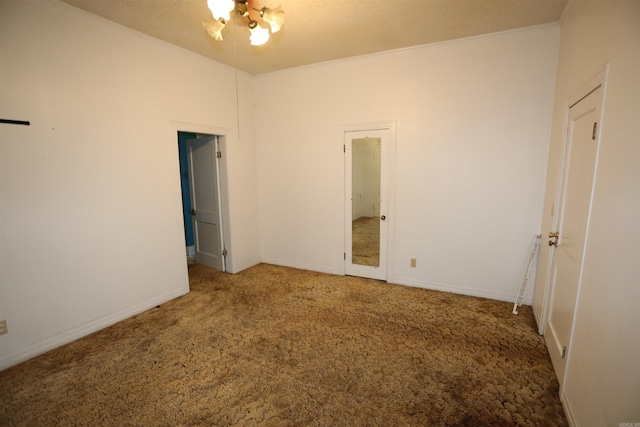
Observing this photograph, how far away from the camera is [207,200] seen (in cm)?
451

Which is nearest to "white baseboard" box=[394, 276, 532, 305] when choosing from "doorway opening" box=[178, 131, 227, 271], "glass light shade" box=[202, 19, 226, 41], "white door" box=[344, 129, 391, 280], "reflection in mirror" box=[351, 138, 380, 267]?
"white door" box=[344, 129, 391, 280]

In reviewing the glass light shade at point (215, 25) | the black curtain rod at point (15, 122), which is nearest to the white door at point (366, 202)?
the glass light shade at point (215, 25)

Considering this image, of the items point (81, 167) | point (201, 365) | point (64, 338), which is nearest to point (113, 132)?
point (81, 167)

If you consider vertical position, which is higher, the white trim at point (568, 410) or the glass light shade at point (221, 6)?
the glass light shade at point (221, 6)

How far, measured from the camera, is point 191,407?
1936 millimetres

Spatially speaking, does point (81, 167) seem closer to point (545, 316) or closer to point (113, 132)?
point (113, 132)

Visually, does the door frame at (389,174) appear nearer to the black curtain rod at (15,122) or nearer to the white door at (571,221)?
the white door at (571,221)

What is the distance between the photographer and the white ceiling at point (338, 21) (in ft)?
8.34

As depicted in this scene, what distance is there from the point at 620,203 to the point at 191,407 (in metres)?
2.66

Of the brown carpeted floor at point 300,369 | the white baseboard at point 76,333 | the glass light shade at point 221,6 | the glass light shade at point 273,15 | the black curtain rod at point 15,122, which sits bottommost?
the brown carpeted floor at point 300,369

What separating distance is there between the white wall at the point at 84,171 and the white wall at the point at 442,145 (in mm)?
1524

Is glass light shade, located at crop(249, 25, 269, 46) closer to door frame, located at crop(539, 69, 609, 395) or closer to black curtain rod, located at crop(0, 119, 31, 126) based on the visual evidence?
black curtain rod, located at crop(0, 119, 31, 126)

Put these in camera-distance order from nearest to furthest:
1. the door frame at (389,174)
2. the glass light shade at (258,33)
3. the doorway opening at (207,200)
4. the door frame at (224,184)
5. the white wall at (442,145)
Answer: the glass light shade at (258,33) → the white wall at (442,145) → the door frame at (389,174) → the door frame at (224,184) → the doorway opening at (207,200)

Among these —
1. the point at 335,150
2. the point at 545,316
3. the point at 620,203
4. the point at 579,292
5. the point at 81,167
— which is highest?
the point at 335,150
